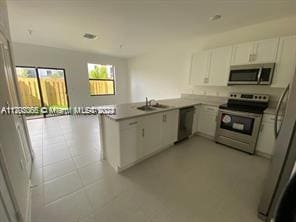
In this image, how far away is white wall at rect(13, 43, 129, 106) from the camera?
4504 millimetres

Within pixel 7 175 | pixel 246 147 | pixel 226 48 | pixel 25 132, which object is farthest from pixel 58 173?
pixel 226 48

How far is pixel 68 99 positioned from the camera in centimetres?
552

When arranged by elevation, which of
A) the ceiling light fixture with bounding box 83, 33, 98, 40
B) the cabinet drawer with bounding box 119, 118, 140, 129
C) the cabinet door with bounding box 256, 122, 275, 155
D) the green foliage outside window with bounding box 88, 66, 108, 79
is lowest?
the cabinet door with bounding box 256, 122, 275, 155

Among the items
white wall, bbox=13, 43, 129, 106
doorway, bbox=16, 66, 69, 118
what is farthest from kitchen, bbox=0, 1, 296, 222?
doorway, bbox=16, 66, 69, 118

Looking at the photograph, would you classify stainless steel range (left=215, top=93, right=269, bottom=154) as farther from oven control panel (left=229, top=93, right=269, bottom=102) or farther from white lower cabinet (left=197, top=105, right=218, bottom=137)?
white lower cabinet (left=197, top=105, right=218, bottom=137)

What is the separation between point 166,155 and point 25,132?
2.61 metres

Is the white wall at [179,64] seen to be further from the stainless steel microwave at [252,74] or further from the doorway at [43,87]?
the doorway at [43,87]

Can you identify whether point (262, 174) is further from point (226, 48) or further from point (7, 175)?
point (7, 175)

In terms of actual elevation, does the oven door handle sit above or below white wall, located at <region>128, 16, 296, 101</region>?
below

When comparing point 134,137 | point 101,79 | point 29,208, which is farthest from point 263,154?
point 101,79

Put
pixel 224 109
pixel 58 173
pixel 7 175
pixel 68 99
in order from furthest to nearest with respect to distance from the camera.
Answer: pixel 68 99 → pixel 224 109 → pixel 58 173 → pixel 7 175

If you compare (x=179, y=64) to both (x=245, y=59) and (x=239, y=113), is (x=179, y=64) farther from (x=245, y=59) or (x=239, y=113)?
(x=239, y=113)

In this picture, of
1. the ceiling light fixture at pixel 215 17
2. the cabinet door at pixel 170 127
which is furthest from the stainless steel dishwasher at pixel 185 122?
the ceiling light fixture at pixel 215 17

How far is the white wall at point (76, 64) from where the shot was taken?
4504 millimetres
